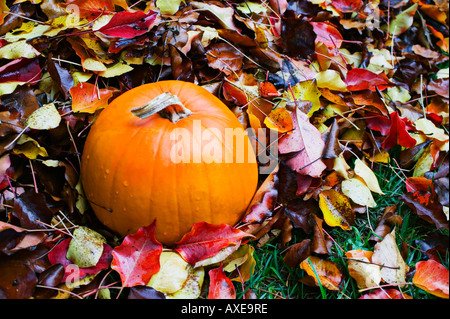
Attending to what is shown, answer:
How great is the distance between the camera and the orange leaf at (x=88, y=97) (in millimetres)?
1446

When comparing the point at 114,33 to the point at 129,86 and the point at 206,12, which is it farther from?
the point at 206,12

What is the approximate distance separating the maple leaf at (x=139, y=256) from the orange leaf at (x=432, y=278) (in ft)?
2.76

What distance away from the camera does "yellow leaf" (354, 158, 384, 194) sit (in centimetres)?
159

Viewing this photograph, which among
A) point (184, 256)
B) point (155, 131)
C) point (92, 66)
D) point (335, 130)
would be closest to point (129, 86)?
point (92, 66)

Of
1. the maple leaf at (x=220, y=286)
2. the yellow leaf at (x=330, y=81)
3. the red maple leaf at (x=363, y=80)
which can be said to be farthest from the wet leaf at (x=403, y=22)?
the maple leaf at (x=220, y=286)

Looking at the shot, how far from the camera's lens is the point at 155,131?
1282 millimetres

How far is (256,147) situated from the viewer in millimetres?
1554

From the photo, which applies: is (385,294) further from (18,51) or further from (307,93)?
(18,51)

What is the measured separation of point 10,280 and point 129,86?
804mm

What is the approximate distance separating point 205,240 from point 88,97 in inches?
26.4

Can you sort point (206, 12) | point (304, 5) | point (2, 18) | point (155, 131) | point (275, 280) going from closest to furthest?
1. point (155, 131)
2. point (275, 280)
3. point (2, 18)
4. point (206, 12)
5. point (304, 5)

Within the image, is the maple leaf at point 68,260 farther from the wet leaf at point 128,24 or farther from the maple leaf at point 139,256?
the wet leaf at point 128,24

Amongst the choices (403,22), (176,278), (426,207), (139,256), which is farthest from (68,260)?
(403,22)

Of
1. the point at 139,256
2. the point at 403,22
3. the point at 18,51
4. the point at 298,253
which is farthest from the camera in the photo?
the point at 403,22
